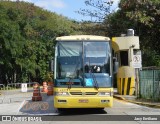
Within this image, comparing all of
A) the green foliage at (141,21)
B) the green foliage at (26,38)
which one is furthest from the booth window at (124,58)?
the green foliage at (26,38)

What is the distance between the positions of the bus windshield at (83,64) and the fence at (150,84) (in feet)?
18.9

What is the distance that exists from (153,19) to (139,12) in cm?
113

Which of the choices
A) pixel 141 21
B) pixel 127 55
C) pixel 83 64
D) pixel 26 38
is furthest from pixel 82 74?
pixel 26 38

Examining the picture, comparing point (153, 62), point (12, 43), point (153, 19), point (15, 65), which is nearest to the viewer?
point (153, 19)

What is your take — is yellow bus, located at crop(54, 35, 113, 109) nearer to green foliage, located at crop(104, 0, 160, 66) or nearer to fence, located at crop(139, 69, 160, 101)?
fence, located at crop(139, 69, 160, 101)

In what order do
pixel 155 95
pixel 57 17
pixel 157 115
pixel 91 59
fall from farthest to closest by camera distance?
1. pixel 57 17
2. pixel 155 95
3. pixel 91 59
4. pixel 157 115

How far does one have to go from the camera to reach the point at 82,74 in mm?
16750

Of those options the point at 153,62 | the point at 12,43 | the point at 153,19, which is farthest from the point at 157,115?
the point at 12,43

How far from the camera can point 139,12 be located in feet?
96.5

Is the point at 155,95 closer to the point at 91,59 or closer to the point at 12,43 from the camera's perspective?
the point at 91,59

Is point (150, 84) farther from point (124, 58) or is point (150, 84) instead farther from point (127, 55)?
point (124, 58)

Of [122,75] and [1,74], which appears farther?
[1,74]

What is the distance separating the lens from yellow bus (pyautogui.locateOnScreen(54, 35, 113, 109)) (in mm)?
16484

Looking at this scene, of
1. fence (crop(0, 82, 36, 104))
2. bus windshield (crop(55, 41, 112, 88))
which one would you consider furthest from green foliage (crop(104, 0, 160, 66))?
bus windshield (crop(55, 41, 112, 88))
